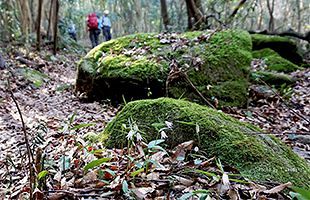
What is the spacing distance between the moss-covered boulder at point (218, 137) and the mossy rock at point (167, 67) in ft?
6.71

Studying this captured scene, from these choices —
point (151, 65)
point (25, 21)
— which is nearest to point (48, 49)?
point (25, 21)

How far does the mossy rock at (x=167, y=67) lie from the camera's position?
15.8ft

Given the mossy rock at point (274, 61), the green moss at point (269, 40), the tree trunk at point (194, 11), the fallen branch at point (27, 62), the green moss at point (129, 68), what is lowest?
the mossy rock at point (274, 61)

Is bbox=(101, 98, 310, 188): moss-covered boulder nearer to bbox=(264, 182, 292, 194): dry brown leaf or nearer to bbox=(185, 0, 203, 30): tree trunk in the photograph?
bbox=(264, 182, 292, 194): dry brown leaf

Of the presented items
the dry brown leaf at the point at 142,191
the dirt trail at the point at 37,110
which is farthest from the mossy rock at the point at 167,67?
the dry brown leaf at the point at 142,191

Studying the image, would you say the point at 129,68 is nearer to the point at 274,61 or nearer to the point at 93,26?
the point at 274,61

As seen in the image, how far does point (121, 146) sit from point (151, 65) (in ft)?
8.37

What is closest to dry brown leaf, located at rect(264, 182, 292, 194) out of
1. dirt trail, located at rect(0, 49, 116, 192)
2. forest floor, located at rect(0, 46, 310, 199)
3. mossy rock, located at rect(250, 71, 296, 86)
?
forest floor, located at rect(0, 46, 310, 199)

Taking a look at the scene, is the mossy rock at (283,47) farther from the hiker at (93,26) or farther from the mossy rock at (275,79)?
the hiker at (93,26)

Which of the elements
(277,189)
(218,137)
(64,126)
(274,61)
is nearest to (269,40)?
(274,61)

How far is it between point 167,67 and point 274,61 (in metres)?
4.48

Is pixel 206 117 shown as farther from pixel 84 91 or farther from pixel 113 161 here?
pixel 84 91

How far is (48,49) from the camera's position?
11.4 m

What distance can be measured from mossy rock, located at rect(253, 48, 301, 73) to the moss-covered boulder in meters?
5.71
